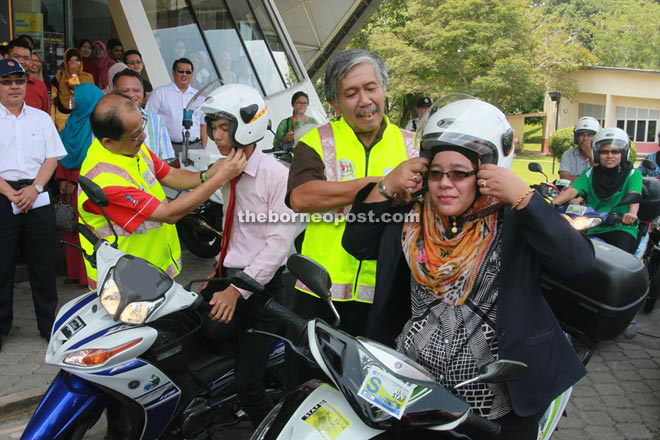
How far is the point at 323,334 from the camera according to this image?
184 centimetres

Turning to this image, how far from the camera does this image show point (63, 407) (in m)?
2.55

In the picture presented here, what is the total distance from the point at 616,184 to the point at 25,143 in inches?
193

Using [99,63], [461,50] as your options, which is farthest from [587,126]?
[461,50]

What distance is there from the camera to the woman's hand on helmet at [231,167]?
285 centimetres

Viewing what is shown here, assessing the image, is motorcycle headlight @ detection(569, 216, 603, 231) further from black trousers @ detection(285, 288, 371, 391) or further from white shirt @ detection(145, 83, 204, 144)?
white shirt @ detection(145, 83, 204, 144)

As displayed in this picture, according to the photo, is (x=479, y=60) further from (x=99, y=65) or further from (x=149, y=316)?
(x=149, y=316)

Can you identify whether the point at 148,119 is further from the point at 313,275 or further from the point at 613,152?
the point at 313,275

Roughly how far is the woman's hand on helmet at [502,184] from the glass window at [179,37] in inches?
348

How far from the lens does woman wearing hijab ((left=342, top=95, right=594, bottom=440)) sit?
5.93 ft

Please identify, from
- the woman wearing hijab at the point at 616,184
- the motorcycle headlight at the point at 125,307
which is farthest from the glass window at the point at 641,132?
the motorcycle headlight at the point at 125,307

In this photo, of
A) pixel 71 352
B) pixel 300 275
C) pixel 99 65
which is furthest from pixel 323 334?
pixel 99 65

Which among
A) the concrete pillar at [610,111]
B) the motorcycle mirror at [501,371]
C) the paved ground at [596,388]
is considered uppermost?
the motorcycle mirror at [501,371]

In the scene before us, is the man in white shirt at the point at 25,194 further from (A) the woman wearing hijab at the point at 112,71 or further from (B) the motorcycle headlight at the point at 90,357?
(A) the woman wearing hijab at the point at 112,71

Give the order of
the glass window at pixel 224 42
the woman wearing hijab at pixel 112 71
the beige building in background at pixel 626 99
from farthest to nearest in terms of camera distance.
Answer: the beige building in background at pixel 626 99 < the glass window at pixel 224 42 < the woman wearing hijab at pixel 112 71
